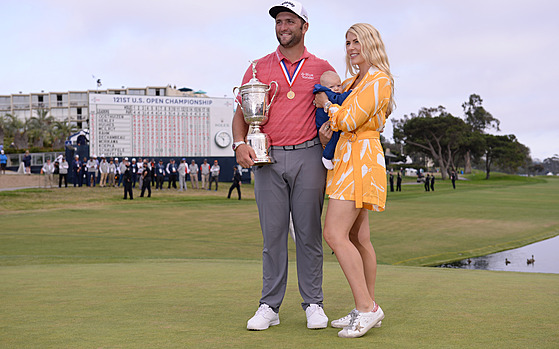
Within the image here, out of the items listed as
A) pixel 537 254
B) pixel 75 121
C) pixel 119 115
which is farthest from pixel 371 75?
pixel 75 121

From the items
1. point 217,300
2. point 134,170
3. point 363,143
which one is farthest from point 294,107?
point 134,170

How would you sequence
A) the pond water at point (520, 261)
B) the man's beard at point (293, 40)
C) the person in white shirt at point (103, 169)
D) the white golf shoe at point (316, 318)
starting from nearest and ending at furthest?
the white golf shoe at point (316, 318) < the man's beard at point (293, 40) < the pond water at point (520, 261) < the person in white shirt at point (103, 169)

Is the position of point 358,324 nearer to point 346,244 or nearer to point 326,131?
point 346,244

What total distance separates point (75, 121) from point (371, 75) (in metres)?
123

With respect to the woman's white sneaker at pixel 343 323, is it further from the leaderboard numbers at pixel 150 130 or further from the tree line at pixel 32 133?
the tree line at pixel 32 133

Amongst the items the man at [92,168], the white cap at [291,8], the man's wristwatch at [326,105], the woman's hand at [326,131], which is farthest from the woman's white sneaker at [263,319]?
the man at [92,168]

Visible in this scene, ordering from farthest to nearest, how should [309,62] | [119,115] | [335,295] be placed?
[119,115]
[335,295]
[309,62]

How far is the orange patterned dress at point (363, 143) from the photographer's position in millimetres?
3652

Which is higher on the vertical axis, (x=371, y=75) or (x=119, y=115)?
(x=119, y=115)

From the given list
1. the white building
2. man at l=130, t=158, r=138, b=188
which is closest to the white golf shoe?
man at l=130, t=158, r=138, b=188

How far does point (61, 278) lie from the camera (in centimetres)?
676

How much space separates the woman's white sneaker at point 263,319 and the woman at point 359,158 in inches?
16.7

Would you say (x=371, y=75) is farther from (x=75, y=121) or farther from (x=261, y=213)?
(x=75, y=121)

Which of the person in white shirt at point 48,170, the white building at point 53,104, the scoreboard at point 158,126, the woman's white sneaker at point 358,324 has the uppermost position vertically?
the white building at point 53,104
